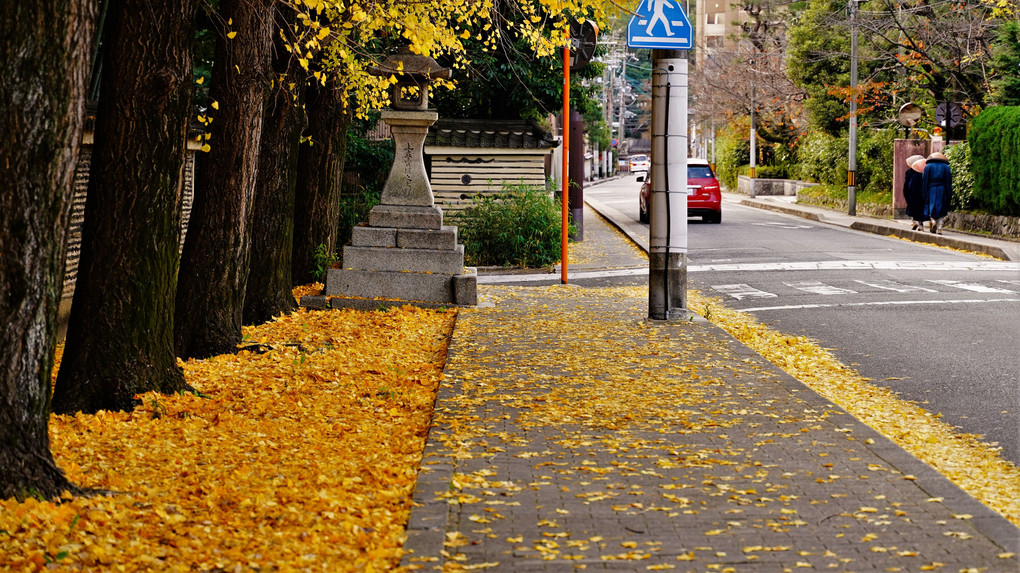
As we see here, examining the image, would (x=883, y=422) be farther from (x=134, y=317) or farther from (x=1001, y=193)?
(x=1001, y=193)

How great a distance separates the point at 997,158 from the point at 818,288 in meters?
11.8

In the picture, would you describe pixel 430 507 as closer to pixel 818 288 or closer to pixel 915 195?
pixel 818 288

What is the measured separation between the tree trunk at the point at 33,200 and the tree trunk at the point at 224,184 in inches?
187

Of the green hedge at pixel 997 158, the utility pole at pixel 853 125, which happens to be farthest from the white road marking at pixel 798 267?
the utility pole at pixel 853 125

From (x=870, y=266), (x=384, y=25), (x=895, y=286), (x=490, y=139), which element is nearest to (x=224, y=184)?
(x=384, y=25)

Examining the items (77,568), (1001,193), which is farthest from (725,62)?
(77,568)

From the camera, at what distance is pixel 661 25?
12078 mm

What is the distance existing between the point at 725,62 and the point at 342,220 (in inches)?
1702

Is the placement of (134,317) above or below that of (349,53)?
below

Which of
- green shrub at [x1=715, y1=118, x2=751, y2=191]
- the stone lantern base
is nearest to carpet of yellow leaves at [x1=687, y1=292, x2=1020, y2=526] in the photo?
the stone lantern base

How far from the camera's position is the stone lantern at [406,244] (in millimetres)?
14414

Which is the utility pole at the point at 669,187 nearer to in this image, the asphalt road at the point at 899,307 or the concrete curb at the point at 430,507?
the asphalt road at the point at 899,307

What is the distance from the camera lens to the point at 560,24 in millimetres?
11922

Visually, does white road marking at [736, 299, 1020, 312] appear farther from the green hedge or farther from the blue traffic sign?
the green hedge
